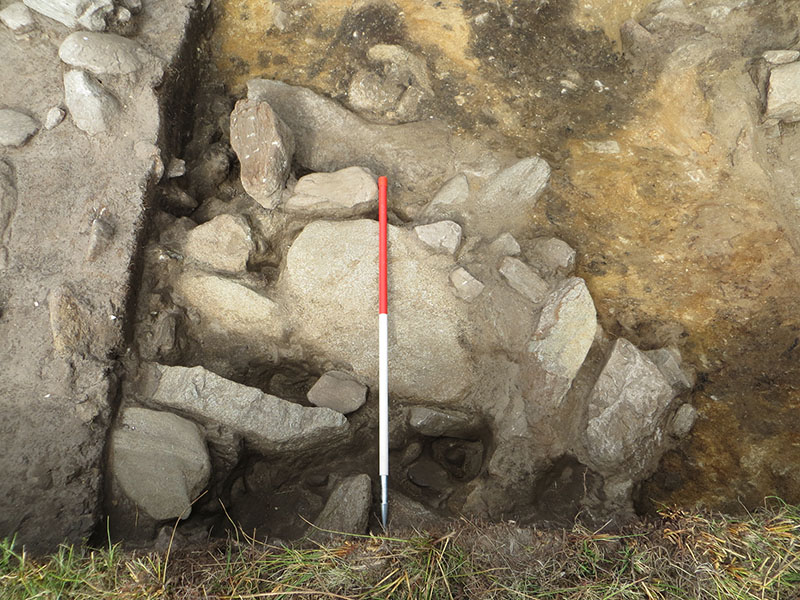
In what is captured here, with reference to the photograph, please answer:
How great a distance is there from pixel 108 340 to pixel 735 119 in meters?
2.70

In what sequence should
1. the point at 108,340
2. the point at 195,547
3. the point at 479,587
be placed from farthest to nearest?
1. the point at 108,340
2. the point at 195,547
3. the point at 479,587

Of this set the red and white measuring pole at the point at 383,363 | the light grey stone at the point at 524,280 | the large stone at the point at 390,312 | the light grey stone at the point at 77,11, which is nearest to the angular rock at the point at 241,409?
the red and white measuring pole at the point at 383,363

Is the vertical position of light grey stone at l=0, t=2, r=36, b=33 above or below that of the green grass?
above

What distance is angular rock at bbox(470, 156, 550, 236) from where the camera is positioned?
2502mm

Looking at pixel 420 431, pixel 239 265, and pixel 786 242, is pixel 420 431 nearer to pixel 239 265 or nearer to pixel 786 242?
pixel 239 265

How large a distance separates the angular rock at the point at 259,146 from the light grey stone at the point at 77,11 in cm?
71

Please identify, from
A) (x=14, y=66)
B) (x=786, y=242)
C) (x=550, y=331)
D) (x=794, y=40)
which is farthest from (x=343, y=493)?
(x=794, y=40)

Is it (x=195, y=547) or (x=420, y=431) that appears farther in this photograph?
(x=420, y=431)

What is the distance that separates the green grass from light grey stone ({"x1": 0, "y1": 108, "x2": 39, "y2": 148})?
1533 millimetres

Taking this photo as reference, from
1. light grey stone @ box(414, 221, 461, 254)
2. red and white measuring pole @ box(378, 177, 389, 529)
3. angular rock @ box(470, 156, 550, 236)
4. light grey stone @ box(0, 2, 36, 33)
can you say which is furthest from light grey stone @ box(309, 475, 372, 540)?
light grey stone @ box(0, 2, 36, 33)

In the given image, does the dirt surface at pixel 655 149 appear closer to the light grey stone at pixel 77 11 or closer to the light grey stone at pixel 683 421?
the light grey stone at pixel 683 421

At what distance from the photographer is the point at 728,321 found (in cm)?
234

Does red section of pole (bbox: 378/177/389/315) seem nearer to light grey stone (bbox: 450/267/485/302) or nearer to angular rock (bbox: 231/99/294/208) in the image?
light grey stone (bbox: 450/267/485/302)

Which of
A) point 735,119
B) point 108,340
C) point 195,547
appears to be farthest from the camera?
point 735,119
